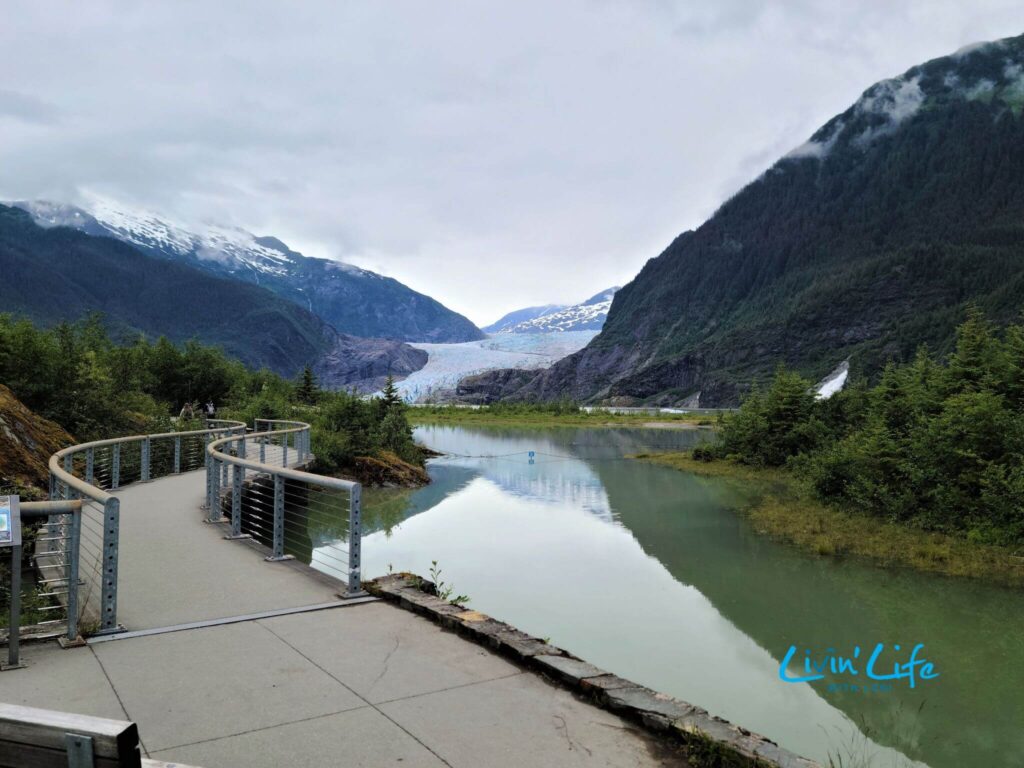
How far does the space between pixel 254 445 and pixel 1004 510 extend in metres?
20.6

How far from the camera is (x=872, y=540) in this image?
1438cm

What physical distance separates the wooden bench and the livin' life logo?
7.58 meters

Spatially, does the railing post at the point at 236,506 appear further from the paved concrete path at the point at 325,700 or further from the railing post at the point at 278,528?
the paved concrete path at the point at 325,700

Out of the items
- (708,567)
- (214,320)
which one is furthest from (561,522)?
(214,320)

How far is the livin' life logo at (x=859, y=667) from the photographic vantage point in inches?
324

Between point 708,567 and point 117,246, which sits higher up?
point 117,246

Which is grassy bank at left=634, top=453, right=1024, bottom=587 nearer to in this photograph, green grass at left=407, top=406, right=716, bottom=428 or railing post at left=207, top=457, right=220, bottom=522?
railing post at left=207, top=457, right=220, bottom=522

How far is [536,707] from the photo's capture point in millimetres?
4543

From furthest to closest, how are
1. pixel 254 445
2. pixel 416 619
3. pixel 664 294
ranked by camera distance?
pixel 664 294 → pixel 254 445 → pixel 416 619

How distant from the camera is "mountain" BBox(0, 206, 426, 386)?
16299cm

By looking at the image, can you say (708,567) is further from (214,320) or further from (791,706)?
(214,320)

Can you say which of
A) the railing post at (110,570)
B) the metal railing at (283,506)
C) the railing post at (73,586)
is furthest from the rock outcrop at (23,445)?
the railing post at (73,586)

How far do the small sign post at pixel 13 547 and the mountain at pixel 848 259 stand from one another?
104 m

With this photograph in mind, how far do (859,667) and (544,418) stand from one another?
67894mm
